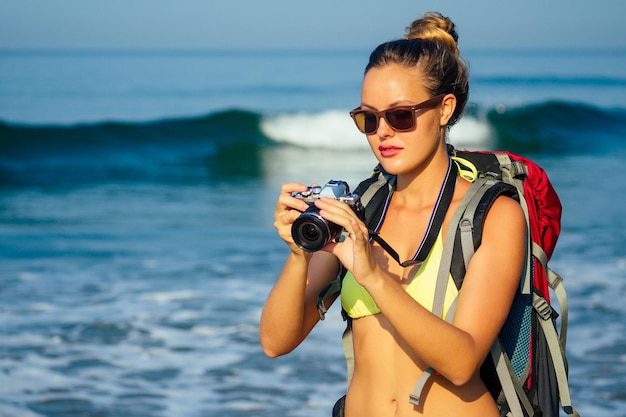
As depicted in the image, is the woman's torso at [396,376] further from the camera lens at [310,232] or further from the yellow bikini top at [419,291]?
the camera lens at [310,232]

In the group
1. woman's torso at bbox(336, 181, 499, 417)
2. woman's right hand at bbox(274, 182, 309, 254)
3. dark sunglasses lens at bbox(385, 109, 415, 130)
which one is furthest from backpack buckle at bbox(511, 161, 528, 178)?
woman's right hand at bbox(274, 182, 309, 254)

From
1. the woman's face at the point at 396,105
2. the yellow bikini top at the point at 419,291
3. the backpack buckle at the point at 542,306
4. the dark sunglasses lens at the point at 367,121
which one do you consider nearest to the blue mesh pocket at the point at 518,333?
the backpack buckle at the point at 542,306

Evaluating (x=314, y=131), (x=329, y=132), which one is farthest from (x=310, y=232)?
(x=314, y=131)

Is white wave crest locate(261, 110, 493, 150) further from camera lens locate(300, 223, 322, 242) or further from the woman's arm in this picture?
camera lens locate(300, 223, 322, 242)

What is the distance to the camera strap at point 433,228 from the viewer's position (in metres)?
2.43

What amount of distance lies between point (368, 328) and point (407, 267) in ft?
0.71

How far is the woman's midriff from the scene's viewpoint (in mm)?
2488

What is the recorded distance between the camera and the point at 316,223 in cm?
222

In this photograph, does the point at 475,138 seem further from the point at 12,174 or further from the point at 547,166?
the point at 12,174

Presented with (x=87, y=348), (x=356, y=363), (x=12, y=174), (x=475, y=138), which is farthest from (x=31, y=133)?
(x=356, y=363)

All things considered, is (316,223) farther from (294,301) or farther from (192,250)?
(192,250)

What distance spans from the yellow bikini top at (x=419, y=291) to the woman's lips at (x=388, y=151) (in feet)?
0.87

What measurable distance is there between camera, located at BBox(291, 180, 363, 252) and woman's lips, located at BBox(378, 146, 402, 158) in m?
0.20

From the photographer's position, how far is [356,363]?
266cm
